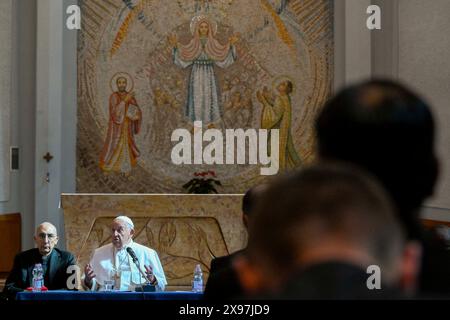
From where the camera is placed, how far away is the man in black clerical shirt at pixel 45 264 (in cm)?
785

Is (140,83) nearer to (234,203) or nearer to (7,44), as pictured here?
(7,44)

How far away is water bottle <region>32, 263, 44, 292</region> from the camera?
24.9ft

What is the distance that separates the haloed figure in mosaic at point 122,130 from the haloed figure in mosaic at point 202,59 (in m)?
0.74

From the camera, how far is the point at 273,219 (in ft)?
3.42

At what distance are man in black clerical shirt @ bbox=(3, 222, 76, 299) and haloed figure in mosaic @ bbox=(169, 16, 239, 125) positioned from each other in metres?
4.99

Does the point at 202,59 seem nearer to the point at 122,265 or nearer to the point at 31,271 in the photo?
the point at 122,265

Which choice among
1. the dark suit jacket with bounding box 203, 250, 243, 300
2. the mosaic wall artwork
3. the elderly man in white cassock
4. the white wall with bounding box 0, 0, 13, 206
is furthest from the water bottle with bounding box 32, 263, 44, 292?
the dark suit jacket with bounding box 203, 250, 243, 300

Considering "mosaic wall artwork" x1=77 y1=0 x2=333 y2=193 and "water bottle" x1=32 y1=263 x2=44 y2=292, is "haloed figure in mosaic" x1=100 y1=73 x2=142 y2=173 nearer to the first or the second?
"mosaic wall artwork" x1=77 y1=0 x2=333 y2=193

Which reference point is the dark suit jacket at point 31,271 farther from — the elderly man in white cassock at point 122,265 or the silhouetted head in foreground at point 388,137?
the silhouetted head in foreground at point 388,137

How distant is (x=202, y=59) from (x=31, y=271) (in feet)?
18.3

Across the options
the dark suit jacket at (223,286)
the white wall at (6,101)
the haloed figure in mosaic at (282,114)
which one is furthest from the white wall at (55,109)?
the dark suit jacket at (223,286)
